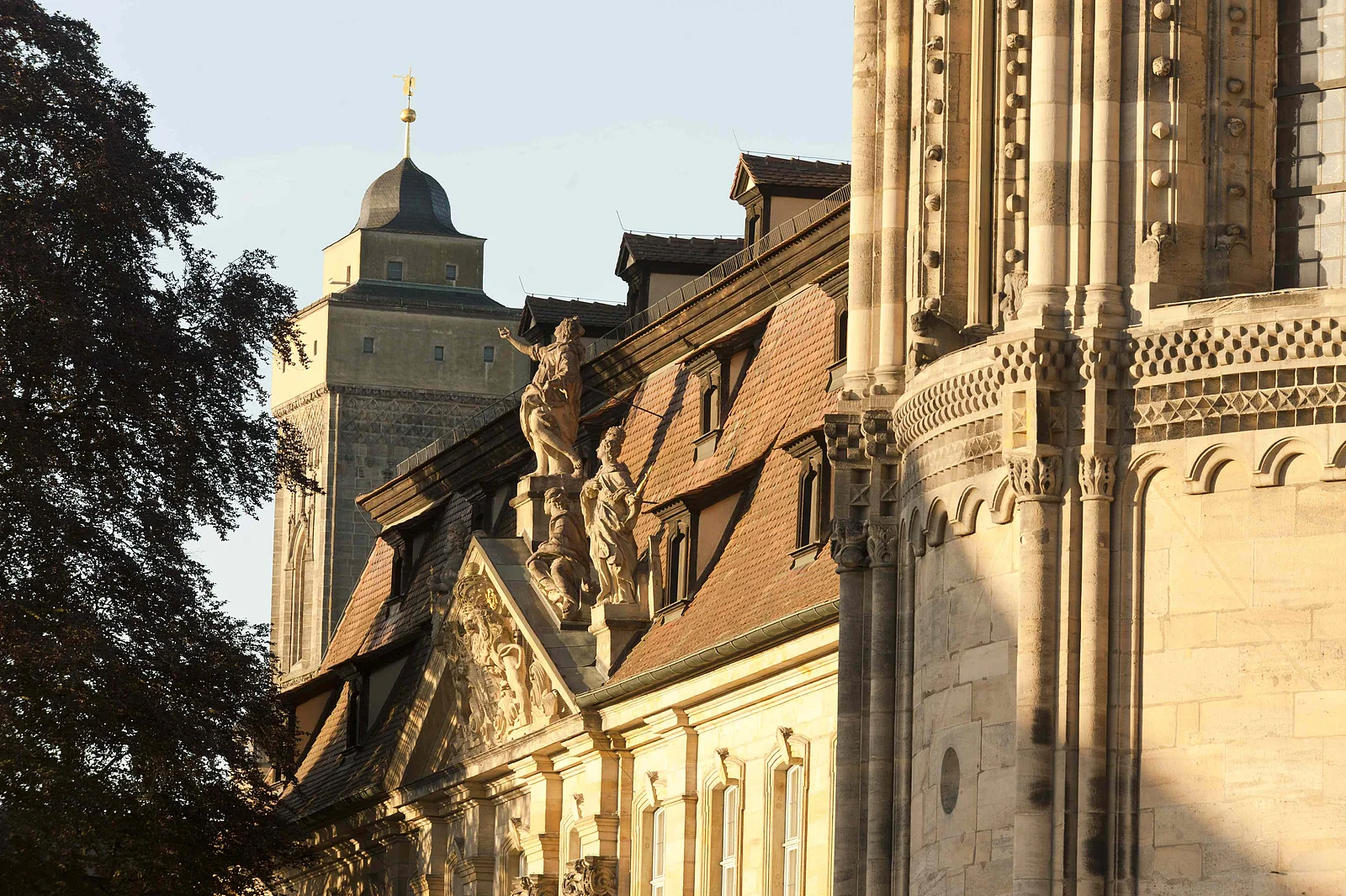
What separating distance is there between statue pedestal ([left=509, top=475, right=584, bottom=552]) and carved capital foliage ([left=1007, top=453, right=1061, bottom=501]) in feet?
89.3

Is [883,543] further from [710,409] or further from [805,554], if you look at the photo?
[710,409]

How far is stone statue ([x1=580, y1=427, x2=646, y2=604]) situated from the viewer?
4884 centimetres

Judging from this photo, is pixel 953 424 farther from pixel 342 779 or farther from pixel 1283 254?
A: pixel 342 779

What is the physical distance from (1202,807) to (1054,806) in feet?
3.38

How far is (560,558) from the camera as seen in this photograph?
51156 mm

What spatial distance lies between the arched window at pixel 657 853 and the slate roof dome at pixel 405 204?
211 feet

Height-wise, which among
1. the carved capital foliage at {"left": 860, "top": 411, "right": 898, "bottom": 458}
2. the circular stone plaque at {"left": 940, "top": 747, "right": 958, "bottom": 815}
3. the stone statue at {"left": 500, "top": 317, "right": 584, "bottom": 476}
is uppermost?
the stone statue at {"left": 500, "top": 317, "right": 584, "bottom": 476}

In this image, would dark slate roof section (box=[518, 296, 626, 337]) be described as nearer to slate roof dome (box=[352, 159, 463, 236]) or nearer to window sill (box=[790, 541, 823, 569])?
window sill (box=[790, 541, 823, 569])

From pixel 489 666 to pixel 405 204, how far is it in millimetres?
60687

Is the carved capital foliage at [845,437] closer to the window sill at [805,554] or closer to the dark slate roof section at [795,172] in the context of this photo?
the window sill at [805,554]

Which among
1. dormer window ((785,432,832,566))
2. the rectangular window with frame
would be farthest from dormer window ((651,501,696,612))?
the rectangular window with frame

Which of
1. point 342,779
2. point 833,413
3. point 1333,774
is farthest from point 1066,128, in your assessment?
point 342,779

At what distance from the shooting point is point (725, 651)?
43188mm

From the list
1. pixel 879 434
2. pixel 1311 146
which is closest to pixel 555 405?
pixel 879 434
